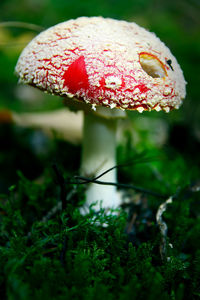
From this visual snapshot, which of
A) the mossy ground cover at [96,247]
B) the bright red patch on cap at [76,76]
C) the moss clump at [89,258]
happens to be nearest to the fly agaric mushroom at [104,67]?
the bright red patch on cap at [76,76]

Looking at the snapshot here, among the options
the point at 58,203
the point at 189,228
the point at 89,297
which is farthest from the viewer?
the point at 189,228

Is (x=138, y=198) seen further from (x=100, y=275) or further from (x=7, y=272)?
(x=7, y=272)

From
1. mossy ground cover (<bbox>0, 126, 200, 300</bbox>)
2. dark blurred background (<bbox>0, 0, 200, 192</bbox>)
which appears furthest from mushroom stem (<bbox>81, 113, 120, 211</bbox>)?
dark blurred background (<bbox>0, 0, 200, 192</bbox>)

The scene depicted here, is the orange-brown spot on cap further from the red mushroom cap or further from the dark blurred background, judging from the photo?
the dark blurred background

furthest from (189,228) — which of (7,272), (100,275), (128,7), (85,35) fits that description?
(128,7)

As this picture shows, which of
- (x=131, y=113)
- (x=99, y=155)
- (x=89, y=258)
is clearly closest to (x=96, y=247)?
(x=89, y=258)

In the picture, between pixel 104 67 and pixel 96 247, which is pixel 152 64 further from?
pixel 96 247
